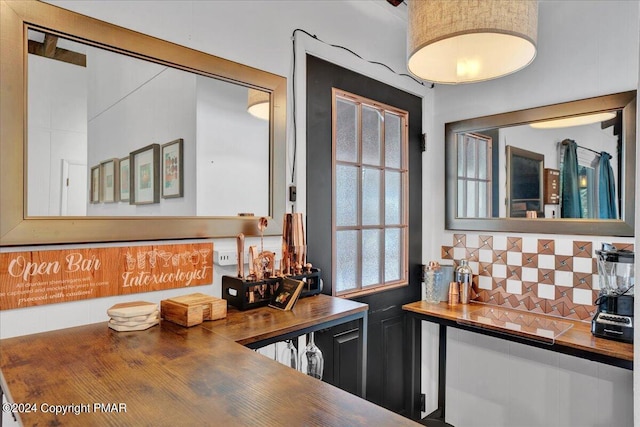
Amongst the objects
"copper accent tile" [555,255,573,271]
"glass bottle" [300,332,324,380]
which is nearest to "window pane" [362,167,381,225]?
"glass bottle" [300,332,324,380]

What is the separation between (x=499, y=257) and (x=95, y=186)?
2209mm

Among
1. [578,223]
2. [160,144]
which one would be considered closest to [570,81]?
[578,223]

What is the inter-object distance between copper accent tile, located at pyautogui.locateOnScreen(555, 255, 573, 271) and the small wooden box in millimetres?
1839

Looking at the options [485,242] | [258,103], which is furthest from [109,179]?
[485,242]

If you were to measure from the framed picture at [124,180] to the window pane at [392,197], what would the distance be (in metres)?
1.53

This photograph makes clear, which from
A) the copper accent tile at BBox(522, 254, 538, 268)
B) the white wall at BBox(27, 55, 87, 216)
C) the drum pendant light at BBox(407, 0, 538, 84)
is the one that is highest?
the drum pendant light at BBox(407, 0, 538, 84)

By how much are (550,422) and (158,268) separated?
2229 mm

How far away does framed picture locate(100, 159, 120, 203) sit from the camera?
135cm

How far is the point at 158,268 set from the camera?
1.50 metres

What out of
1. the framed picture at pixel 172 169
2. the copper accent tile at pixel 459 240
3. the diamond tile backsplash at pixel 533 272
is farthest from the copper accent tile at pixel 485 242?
the framed picture at pixel 172 169

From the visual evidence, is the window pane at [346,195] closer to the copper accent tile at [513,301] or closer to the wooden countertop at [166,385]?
the copper accent tile at [513,301]

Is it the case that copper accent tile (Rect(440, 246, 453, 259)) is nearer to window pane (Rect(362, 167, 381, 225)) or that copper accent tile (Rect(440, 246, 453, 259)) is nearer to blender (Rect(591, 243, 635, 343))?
window pane (Rect(362, 167, 381, 225))

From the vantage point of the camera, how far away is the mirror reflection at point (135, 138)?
4.13 feet

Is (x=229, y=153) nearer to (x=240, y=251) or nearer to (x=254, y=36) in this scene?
(x=240, y=251)
